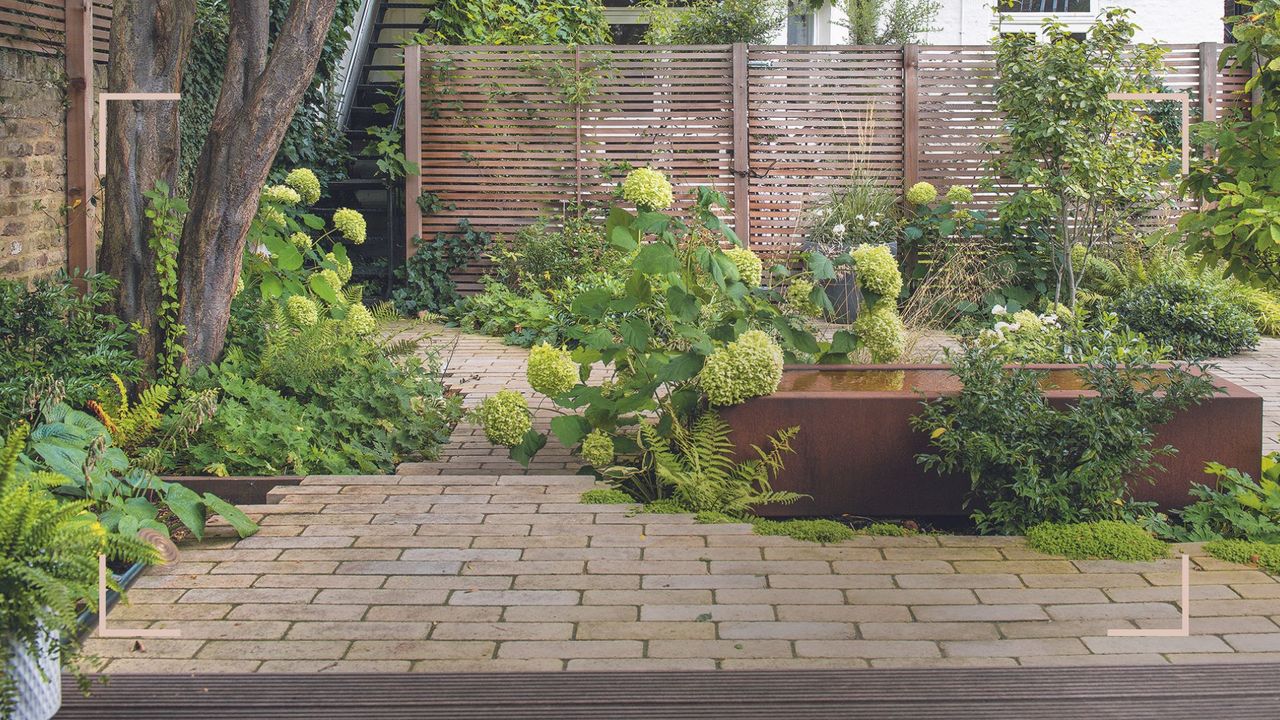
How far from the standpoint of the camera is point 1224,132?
13.8ft

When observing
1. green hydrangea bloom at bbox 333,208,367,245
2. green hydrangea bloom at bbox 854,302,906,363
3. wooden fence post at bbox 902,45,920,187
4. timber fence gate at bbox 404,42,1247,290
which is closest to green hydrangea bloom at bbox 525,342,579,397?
green hydrangea bloom at bbox 854,302,906,363

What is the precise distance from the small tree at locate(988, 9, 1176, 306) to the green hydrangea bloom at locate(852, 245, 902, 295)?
172 inches

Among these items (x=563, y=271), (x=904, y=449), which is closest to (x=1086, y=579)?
(x=904, y=449)

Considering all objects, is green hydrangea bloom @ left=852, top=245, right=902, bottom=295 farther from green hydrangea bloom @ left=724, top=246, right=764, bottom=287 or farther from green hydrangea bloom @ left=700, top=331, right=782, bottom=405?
green hydrangea bloom @ left=700, top=331, right=782, bottom=405

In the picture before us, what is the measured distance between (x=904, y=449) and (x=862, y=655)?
4.47 ft

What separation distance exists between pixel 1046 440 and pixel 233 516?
106 inches

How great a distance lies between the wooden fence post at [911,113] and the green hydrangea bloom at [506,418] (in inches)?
242

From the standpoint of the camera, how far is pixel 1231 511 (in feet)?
13.9

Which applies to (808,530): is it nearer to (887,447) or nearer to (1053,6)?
(887,447)

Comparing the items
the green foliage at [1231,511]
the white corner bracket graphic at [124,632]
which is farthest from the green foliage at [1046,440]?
the white corner bracket graphic at [124,632]

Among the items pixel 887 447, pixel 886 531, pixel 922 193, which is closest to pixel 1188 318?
pixel 922 193

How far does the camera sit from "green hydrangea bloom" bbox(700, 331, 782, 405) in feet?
14.4

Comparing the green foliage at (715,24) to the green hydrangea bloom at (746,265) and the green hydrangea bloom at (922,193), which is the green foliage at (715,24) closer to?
the green hydrangea bloom at (922,193)

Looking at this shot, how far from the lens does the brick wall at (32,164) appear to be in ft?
19.7
